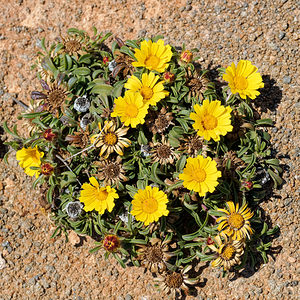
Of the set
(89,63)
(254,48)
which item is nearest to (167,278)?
(89,63)

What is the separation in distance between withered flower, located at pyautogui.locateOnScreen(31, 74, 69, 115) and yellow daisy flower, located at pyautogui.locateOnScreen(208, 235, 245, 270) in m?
2.36

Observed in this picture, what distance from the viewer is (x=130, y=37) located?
519 centimetres

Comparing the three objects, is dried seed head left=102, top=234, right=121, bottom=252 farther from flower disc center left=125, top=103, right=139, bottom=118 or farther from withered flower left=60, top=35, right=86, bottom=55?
withered flower left=60, top=35, right=86, bottom=55

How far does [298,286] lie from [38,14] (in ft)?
16.1

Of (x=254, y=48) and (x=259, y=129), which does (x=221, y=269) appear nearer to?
(x=259, y=129)

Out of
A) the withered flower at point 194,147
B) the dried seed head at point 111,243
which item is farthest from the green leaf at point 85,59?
the dried seed head at point 111,243

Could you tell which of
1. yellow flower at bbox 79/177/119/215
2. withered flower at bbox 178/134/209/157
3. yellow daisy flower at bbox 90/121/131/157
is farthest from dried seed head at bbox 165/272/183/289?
yellow daisy flower at bbox 90/121/131/157

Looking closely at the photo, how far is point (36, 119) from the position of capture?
15.1 ft

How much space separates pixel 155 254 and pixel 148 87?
1.86 m

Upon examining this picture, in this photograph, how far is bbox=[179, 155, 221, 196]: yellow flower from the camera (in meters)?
3.80

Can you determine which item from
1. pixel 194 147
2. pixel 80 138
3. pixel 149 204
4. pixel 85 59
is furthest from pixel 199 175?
pixel 85 59

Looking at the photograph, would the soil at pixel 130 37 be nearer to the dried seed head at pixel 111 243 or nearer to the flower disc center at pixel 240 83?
the flower disc center at pixel 240 83

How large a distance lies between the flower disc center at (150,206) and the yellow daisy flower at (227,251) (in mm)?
776

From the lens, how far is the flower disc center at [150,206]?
391 centimetres
